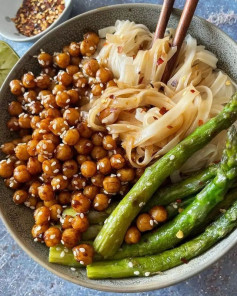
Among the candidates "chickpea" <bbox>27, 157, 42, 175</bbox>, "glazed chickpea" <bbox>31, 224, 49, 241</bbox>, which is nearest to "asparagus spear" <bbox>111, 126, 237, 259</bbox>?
"glazed chickpea" <bbox>31, 224, 49, 241</bbox>

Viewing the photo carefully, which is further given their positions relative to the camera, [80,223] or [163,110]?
[163,110]

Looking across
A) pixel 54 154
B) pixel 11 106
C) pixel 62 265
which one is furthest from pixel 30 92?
pixel 62 265

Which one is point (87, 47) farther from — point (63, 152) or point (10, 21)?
point (10, 21)

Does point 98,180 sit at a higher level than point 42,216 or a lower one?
higher

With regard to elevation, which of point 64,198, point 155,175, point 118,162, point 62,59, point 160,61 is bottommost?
point 64,198

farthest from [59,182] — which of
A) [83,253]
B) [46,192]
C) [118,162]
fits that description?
[83,253]

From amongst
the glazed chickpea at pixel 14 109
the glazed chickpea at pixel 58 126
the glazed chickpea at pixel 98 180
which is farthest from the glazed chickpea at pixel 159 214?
the glazed chickpea at pixel 14 109

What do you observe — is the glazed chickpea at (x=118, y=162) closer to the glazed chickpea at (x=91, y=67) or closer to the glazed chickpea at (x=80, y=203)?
the glazed chickpea at (x=80, y=203)
